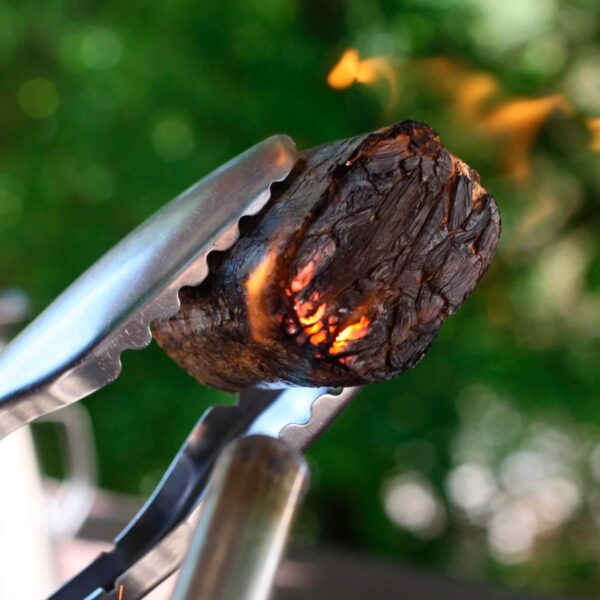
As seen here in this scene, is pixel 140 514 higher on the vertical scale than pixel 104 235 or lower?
lower

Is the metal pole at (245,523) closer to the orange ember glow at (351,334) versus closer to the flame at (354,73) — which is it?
the orange ember glow at (351,334)

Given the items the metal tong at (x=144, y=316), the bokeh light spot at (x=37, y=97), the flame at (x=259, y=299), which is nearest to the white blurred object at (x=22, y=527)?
the metal tong at (x=144, y=316)


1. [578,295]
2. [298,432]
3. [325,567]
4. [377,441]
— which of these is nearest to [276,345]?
[298,432]

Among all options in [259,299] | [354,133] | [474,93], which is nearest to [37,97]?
[354,133]

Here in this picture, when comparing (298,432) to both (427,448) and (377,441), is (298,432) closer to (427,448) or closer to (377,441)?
(377,441)

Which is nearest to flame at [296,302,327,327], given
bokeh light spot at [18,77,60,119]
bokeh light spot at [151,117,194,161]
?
bokeh light spot at [151,117,194,161]

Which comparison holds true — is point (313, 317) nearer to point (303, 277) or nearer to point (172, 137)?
point (303, 277)
